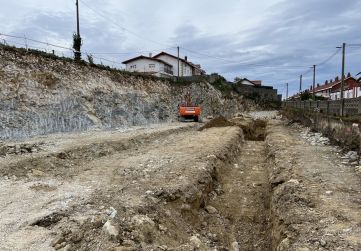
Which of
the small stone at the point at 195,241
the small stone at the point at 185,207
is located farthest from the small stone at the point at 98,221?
the small stone at the point at 185,207

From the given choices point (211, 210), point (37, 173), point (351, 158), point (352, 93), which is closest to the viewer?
point (211, 210)

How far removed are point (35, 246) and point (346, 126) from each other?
12248 millimetres

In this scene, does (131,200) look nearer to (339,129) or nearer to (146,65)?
(339,129)

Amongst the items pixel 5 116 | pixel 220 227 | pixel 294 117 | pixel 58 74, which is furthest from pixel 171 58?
pixel 220 227

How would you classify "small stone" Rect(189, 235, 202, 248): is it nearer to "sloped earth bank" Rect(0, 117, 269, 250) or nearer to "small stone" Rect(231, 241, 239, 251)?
"sloped earth bank" Rect(0, 117, 269, 250)

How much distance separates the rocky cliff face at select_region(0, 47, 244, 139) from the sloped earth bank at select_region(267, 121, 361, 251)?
12.3m

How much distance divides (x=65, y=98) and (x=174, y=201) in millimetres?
14343

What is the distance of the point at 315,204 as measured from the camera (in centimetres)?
762

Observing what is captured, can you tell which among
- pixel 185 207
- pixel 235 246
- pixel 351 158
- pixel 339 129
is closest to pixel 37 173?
pixel 185 207

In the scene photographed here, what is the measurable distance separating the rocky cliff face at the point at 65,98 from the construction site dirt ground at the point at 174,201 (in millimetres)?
4278

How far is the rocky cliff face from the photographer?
17.8m

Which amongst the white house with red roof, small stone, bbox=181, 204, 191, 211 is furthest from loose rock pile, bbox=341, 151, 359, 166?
the white house with red roof

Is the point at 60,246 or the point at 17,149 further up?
the point at 17,149

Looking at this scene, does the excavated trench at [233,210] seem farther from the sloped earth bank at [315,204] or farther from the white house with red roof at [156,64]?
the white house with red roof at [156,64]
